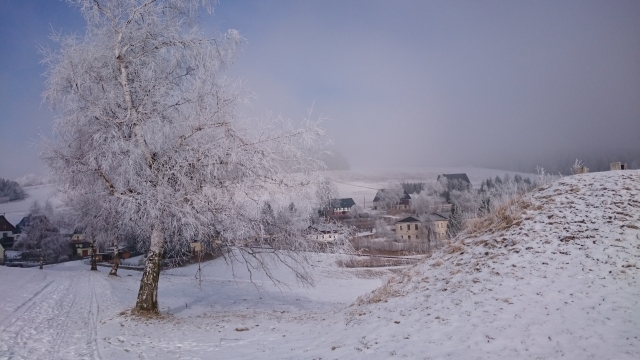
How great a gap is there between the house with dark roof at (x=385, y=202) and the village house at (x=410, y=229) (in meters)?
12.6

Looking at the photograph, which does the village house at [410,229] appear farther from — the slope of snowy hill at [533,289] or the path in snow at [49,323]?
the slope of snowy hill at [533,289]

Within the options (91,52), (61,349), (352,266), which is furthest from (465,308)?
(352,266)

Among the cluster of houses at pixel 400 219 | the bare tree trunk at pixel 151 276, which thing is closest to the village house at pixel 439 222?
the cluster of houses at pixel 400 219

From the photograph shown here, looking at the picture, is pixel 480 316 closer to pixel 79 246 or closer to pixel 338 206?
pixel 338 206

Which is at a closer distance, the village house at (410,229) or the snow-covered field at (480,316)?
the snow-covered field at (480,316)

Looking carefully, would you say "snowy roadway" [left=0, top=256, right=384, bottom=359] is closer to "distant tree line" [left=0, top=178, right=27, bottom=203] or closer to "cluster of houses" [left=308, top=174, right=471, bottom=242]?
"cluster of houses" [left=308, top=174, right=471, bottom=242]

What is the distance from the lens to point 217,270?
3547 cm

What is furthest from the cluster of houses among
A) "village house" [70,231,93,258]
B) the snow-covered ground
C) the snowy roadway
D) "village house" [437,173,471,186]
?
the snow-covered ground

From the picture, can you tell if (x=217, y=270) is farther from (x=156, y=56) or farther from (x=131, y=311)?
(x=156, y=56)

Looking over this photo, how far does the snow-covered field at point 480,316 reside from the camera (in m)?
5.49

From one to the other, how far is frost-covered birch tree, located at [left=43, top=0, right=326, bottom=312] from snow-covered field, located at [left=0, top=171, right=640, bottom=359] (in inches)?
86.4

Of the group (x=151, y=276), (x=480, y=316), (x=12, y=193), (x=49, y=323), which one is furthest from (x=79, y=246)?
(x=480, y=316)

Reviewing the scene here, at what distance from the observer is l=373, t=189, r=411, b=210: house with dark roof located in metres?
76.1

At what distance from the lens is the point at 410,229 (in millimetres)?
61625
